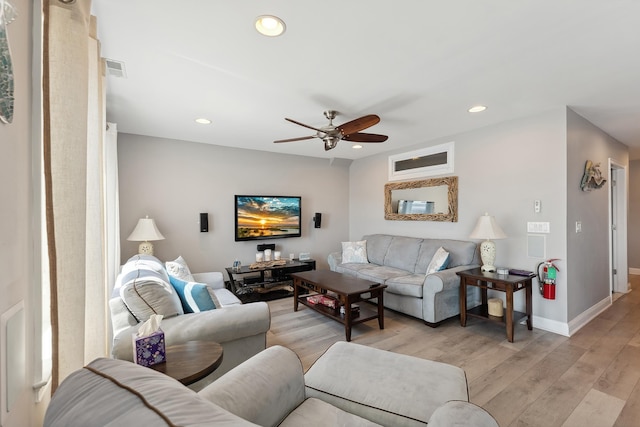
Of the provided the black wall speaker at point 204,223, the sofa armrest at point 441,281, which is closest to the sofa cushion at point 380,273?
the sofa armrest at point 441,281

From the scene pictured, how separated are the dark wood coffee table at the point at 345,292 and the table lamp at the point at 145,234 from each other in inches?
75.2

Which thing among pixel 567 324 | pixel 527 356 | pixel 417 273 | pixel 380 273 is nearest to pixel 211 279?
pixel 380 273

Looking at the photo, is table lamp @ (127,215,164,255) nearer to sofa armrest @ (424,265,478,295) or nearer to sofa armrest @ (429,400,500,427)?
sofa armrest @ (424,265,478,295)

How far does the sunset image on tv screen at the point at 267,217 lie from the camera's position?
470 centimetres

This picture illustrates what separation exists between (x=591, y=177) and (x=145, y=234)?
5398 millimetres

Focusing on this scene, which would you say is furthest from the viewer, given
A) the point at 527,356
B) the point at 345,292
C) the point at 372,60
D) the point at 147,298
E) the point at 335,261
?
the point at 335,261

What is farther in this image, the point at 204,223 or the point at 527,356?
the point at 204,223

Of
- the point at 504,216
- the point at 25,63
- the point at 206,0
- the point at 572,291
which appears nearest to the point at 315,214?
the point at 504,216

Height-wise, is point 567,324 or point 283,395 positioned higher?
point 283,395

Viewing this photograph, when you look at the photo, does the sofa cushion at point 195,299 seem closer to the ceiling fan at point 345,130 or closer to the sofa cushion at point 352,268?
A: the ceiling fan at point 345,130

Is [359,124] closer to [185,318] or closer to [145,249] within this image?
[185,318]

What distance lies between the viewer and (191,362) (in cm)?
138

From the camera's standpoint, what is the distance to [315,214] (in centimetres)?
555

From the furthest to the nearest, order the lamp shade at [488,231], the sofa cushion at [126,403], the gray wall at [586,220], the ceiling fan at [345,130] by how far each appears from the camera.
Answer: the lamp shade at [488,231] < the gray wall at [586,220] < the ceiling fan at [345,130] < the sofa cushion at [126,403]
